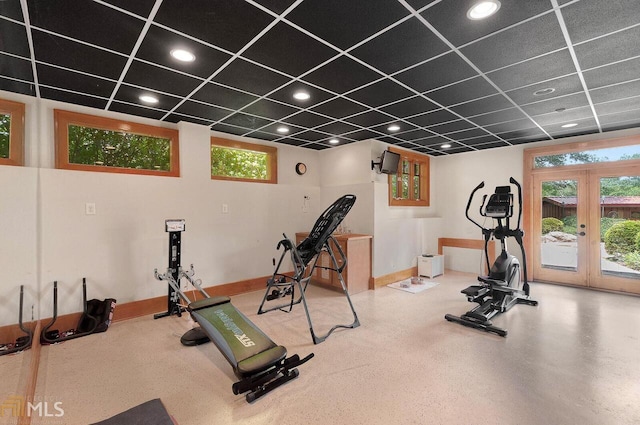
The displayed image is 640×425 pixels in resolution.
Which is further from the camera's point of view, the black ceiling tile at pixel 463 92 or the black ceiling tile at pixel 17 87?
the black ceiling tile at pixel 463 92

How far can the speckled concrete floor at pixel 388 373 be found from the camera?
1950 millimetres

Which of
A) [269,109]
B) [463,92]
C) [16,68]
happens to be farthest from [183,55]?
[463,92]

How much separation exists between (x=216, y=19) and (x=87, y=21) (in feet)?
2.90

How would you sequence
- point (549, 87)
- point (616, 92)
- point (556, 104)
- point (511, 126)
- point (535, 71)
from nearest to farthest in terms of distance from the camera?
point (535, 71) < point (549, 87) < point (616, 92) < point (556, 104) < point (511, 126)

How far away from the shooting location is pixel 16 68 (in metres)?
2.49

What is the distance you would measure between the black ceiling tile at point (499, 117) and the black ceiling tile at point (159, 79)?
3.66 m

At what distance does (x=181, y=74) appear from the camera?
105 inches

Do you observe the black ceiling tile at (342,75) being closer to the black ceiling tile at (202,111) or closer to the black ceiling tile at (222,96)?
the black ceiling tile at (222,96)

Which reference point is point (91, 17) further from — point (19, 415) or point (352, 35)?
point (19, 415)

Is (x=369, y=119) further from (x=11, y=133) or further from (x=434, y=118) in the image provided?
(x=11, y=133)

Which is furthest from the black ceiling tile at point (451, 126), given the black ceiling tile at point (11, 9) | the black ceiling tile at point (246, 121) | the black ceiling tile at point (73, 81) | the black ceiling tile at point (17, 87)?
the black ceiling tile at point (17, 87)

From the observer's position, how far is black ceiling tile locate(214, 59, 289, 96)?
256 cm

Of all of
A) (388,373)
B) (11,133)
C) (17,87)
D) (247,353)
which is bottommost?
(388,373)

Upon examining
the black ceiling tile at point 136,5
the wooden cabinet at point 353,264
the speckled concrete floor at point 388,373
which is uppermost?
the black ceiling tile at point 136,5
